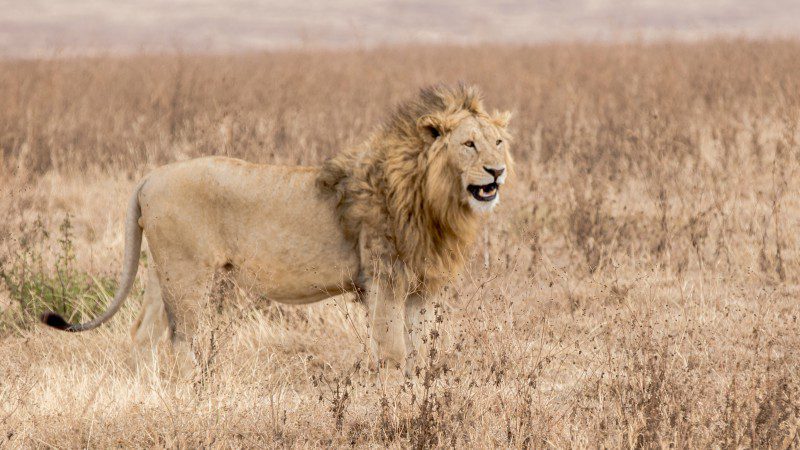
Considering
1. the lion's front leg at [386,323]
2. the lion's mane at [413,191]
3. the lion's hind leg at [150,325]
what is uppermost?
the lion's mane at [413,191]

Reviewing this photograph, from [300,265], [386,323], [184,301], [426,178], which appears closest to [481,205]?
[426,178]

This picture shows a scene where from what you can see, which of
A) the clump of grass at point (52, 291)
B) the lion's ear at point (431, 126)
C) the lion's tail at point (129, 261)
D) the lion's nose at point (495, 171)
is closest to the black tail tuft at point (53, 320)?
the lion's tail at point (129, 261)

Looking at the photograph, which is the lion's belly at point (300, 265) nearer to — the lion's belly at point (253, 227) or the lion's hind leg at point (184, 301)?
the lion's belly at point (253, 227)

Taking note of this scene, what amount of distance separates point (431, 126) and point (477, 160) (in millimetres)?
333

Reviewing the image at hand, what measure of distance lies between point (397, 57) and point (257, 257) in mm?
20707

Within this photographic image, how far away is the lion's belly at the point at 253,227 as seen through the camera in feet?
17.1

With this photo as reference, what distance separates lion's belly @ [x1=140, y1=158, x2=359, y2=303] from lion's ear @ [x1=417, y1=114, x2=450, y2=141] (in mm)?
604

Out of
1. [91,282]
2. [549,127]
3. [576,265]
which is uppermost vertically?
[549,127]

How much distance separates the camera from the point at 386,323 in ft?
16.6

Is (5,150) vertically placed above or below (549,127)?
below

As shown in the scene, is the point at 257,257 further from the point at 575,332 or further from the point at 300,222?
the point at 575,332

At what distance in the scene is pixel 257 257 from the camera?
527cm

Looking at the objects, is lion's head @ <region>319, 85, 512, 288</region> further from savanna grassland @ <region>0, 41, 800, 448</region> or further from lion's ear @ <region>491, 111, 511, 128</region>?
savanna grassland @ <region>0, 41, 800, 448</region>

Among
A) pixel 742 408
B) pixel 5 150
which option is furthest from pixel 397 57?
pixel 742 408
